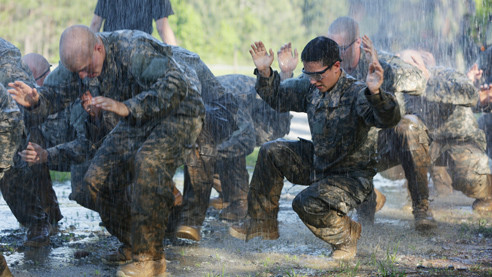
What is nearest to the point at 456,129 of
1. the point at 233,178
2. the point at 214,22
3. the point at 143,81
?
the point at 233,178

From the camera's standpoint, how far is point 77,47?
5.33 meters

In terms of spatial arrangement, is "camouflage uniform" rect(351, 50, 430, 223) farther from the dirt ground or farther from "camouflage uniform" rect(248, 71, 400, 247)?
"camouflage uniform" rect(248, 71, 400, 247)

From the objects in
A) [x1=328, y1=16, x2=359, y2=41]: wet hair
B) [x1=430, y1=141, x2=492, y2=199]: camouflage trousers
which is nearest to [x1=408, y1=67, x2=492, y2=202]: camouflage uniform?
[x1=430, y1=141, x2=492, y2=199]: camouflage trousers

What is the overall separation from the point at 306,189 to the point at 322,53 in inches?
43.5

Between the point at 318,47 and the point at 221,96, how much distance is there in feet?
6.21

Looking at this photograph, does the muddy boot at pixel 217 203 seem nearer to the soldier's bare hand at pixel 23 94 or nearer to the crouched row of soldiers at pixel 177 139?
the crouched row of soldiers at pixel 177 139

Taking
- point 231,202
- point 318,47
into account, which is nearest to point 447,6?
point 231,202

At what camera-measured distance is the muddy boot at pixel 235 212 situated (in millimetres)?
7867

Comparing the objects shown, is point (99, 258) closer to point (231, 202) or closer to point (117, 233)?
point (117, 233)

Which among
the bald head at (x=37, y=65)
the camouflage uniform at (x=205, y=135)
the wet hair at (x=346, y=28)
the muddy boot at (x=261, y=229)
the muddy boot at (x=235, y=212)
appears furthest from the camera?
the muddy boot at (x=235, y=212)

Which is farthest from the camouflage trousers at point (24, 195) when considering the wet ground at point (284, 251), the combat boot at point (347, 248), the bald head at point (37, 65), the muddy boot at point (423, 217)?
the muddy boot at point (423, 217)

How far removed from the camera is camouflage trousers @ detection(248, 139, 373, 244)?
5.79 metres

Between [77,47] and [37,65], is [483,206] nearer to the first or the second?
[77,47]

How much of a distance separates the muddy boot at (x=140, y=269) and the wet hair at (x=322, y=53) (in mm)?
2018
